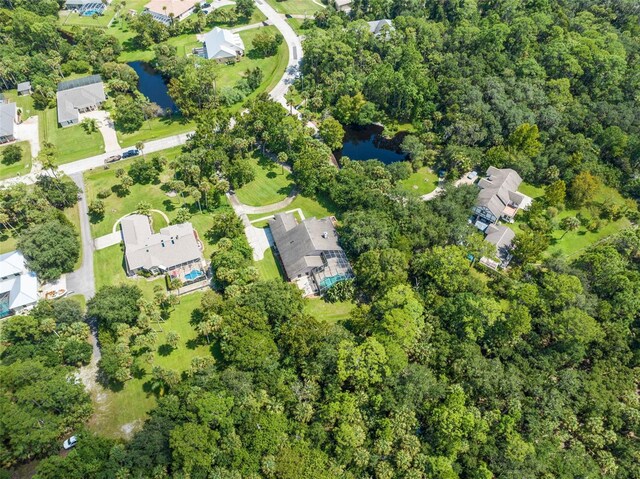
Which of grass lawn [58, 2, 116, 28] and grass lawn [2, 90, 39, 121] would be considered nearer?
grass lawn [2, 90, 39, 121]

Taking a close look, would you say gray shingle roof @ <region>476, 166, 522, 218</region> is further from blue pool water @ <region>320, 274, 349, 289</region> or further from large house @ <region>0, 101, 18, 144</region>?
large house @ <region>0, 101, 18, 144</region>

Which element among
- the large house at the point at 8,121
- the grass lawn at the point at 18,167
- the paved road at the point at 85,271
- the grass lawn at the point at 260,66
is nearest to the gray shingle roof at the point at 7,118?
the large house at the point at 8,121

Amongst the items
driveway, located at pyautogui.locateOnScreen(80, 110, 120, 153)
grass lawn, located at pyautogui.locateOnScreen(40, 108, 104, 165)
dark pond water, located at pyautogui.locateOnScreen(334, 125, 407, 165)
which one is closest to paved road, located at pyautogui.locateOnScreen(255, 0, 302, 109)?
dark pond water, located at pyautogui.locateOnScreen(334, 125, 407, 165)

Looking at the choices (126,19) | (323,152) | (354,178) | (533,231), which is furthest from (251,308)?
(126,19)

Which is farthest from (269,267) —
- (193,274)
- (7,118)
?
(7,118)

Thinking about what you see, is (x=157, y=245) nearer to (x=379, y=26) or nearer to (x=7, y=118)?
(x=7, y=118)

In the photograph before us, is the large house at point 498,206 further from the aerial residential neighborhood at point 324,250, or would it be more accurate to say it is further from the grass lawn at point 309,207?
the grass lawn at point 309,207
